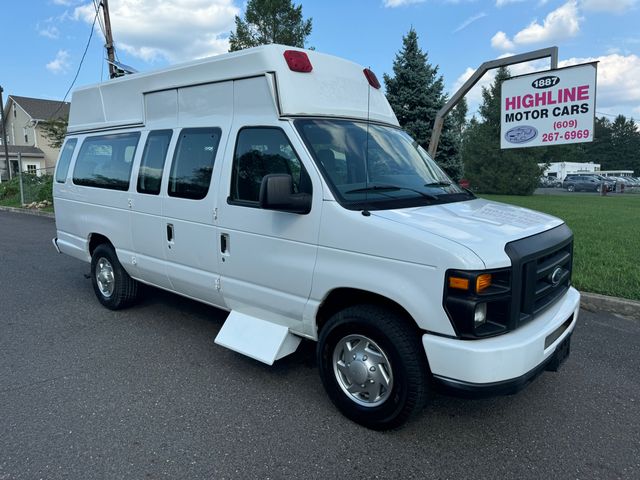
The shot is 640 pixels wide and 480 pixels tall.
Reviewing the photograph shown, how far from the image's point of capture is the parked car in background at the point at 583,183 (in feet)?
134

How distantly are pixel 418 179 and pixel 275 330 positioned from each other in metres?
1.65

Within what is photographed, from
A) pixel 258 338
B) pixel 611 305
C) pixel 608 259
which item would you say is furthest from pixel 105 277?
pixel 608 259

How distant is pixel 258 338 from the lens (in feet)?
12.4

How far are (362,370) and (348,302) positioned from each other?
1.60ft

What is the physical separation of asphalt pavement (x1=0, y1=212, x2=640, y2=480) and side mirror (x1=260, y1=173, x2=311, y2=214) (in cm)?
148

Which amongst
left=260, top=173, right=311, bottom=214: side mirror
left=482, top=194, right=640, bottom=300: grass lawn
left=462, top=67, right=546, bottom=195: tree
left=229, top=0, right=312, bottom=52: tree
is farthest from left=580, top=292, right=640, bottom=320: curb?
left=462, top=67, right=546, bottom=195: tree

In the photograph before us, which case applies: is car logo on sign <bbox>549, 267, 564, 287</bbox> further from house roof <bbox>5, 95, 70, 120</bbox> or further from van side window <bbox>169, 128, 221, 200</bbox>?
house roof <bbox>5, 95, 70, 120</bbox>

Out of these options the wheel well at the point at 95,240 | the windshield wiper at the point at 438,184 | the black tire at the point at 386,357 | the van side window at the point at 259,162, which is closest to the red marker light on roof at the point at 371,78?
the windshield wiper at the point at 438,184

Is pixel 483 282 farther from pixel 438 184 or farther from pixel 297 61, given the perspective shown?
pixel 297 61

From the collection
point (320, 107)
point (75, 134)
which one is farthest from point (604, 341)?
point (75, 134)

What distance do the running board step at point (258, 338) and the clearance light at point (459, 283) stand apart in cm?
149

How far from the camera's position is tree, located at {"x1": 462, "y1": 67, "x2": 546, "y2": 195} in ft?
98.3

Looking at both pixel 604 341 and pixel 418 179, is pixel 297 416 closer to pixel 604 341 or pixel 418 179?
pixel 418 179

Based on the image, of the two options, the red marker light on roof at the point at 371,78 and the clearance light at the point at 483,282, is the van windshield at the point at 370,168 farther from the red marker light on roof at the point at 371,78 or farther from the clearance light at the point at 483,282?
the clearance light at the point at 483,282
